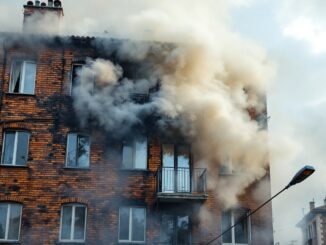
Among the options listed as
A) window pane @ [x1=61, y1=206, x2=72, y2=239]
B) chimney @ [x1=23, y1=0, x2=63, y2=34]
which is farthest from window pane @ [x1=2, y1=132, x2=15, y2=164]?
chimney @ [x1=23, y1=0, x2=63, y2=34]

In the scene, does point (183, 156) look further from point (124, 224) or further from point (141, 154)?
point (124, 224)

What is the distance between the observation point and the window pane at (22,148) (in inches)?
688

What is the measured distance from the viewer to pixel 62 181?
56.6 ft

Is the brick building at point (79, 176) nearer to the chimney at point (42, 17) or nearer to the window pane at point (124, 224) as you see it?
the window pane at point (124, 224)

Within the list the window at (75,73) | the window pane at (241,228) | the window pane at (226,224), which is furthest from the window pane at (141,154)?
the window pane at (241,228)

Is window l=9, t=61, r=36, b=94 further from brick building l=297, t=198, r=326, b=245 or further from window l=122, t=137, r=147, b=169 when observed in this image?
brick building l=297, t=198, r=326, b=245

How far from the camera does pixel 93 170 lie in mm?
17531

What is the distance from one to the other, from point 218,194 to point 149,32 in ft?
20.7

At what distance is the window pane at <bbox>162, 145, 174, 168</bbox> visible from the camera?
1817cm

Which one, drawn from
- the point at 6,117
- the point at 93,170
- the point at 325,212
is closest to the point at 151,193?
the point at 93,170

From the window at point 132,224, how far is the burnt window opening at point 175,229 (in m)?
0.65

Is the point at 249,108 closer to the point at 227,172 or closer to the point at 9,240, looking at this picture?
the point at 227,172

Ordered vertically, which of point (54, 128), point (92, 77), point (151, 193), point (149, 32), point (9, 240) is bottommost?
point (9, 240)

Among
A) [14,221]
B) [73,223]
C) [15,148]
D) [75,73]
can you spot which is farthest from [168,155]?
[14,221]
